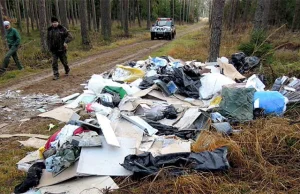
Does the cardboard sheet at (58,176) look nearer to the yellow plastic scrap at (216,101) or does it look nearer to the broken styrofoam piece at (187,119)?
the broken styrofoam piece at (187,119)

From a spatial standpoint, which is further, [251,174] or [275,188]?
[251,174]

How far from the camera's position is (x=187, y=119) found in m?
5.30

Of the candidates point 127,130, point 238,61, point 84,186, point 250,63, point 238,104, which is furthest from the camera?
point 238,61

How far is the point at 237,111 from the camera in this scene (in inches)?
205

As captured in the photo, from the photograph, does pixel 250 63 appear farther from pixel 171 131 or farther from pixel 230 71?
pixel 171 131

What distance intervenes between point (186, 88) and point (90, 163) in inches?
150

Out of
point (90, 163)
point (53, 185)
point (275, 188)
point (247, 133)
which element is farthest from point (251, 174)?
point (53, 185)

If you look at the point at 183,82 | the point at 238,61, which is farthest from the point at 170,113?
the point at 238,61

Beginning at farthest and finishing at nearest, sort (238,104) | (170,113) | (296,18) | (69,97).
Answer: (296,18), (69,97), (170,113), (238,104)

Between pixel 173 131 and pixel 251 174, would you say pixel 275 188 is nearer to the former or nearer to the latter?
pixel 251 174

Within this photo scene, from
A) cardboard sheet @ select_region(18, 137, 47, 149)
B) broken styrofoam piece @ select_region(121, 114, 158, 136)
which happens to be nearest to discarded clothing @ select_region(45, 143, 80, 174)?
cardboard sheet @ select_region(18, 137, 47, 149)

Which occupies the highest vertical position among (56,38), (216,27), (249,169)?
(216,27)

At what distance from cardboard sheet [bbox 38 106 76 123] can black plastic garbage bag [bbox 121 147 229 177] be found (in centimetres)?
263

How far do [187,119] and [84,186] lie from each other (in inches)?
95.0
